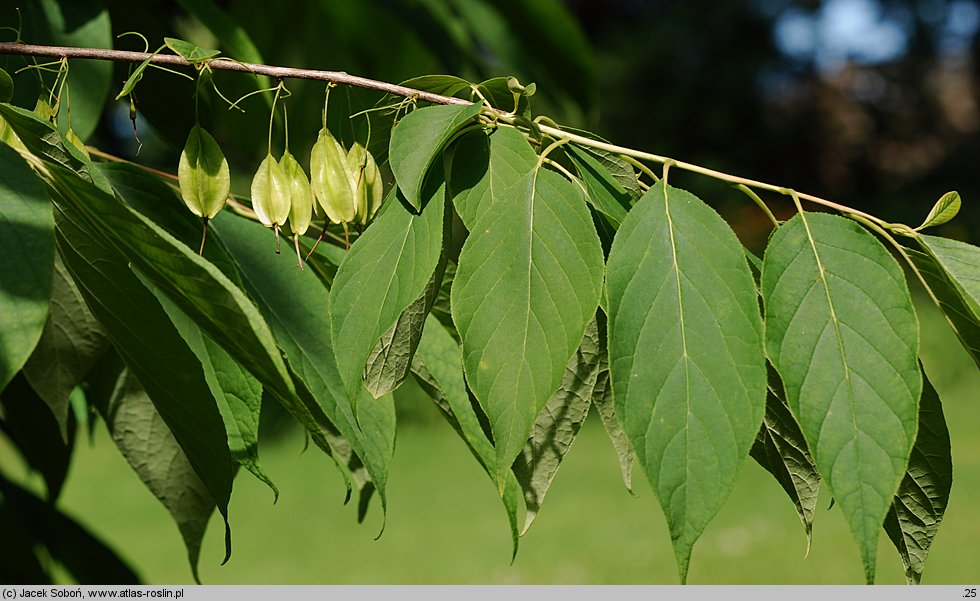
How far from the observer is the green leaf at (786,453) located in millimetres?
542

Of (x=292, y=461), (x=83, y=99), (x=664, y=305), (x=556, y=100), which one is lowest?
(x=292, y=461)

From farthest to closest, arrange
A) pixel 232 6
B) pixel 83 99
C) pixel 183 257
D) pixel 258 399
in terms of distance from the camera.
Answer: pixel 232 6, pixel 83 99, pixel 258 399, pixel 183 257

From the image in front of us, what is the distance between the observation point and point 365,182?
1.88ft

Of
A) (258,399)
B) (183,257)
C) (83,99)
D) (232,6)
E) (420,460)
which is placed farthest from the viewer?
(420,460)

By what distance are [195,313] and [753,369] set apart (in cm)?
25

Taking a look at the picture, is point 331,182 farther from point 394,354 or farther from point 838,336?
point 838,336

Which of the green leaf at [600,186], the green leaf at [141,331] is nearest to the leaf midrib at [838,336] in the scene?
the green leaf at [600,186]

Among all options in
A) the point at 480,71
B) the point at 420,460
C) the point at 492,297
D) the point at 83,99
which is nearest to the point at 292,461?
the point at 420,460

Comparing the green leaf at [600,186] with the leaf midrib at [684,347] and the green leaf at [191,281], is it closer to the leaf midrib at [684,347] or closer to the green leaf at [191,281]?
the leaf midrib at [684,347]

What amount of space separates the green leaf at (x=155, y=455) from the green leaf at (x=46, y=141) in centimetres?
30

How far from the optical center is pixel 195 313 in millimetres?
442

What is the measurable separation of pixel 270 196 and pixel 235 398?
0.14 meters

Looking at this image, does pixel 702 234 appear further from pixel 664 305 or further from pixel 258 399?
pixel 258 399

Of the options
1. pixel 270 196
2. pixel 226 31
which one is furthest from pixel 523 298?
pixel 226 31
